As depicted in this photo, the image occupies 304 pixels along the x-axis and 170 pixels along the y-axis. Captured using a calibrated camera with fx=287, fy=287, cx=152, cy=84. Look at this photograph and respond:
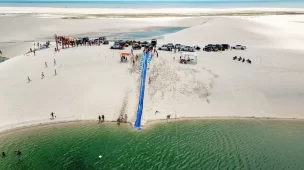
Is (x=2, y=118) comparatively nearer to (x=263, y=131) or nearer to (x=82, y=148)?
(x=82, y=148)

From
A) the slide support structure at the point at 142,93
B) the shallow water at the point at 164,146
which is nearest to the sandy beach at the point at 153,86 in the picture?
the slide support structure at the point at 142,93

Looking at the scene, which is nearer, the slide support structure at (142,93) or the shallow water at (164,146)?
the shallow water at (164,146)

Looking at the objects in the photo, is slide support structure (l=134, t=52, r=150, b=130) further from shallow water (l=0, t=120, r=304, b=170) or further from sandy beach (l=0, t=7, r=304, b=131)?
shallow water (l=0, t=120, r=304, b=170)

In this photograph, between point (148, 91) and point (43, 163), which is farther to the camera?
point (148, 91)

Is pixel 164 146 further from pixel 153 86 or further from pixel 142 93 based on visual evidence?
pixel 153 86

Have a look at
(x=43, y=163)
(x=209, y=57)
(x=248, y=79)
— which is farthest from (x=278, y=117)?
(x=43, y=163)

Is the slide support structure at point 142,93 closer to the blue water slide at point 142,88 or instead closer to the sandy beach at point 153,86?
the blue water slide at point 142,88

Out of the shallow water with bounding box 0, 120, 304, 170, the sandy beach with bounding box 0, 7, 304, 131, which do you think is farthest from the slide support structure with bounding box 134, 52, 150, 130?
the shallow water with bounding box 0, 120, 304, 170

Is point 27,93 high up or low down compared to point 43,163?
up
